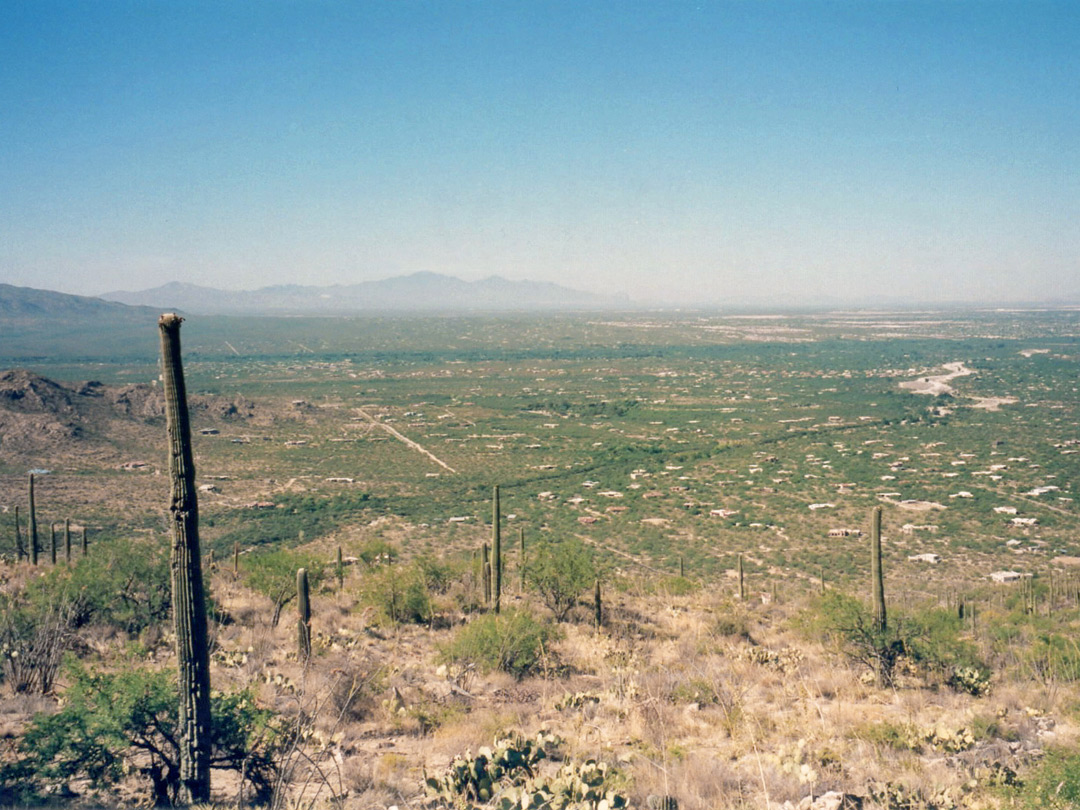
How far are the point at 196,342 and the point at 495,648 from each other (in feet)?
533

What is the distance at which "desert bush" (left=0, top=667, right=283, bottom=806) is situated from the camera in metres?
6.29

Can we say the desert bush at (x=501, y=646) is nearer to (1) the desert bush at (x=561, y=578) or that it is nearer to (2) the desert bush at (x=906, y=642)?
(1) the desert bush at (x=561, y=578)

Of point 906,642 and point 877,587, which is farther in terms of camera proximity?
point 877,587

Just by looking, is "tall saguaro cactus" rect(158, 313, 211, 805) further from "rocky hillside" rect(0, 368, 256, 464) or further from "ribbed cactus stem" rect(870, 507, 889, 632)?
"rocky hillside" rect(0, 368, 256, 464)

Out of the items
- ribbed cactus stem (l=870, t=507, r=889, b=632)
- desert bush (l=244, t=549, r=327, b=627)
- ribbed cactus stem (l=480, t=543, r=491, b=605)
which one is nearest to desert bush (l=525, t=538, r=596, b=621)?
ribbed cactus stem (l=480, t=543, r=491, b=605)

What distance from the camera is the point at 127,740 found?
640cm

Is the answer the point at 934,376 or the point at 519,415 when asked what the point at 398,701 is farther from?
the point at 934,376

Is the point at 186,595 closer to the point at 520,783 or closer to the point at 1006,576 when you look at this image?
the point at 520,783

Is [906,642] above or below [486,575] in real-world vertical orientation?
above

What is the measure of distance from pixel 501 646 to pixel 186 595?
6.05m

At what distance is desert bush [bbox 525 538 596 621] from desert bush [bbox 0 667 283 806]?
937 centimetres

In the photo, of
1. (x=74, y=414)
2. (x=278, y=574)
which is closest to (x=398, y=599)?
(x=278, y=574)

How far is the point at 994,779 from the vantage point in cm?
679

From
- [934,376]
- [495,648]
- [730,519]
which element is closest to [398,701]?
[495,648]
